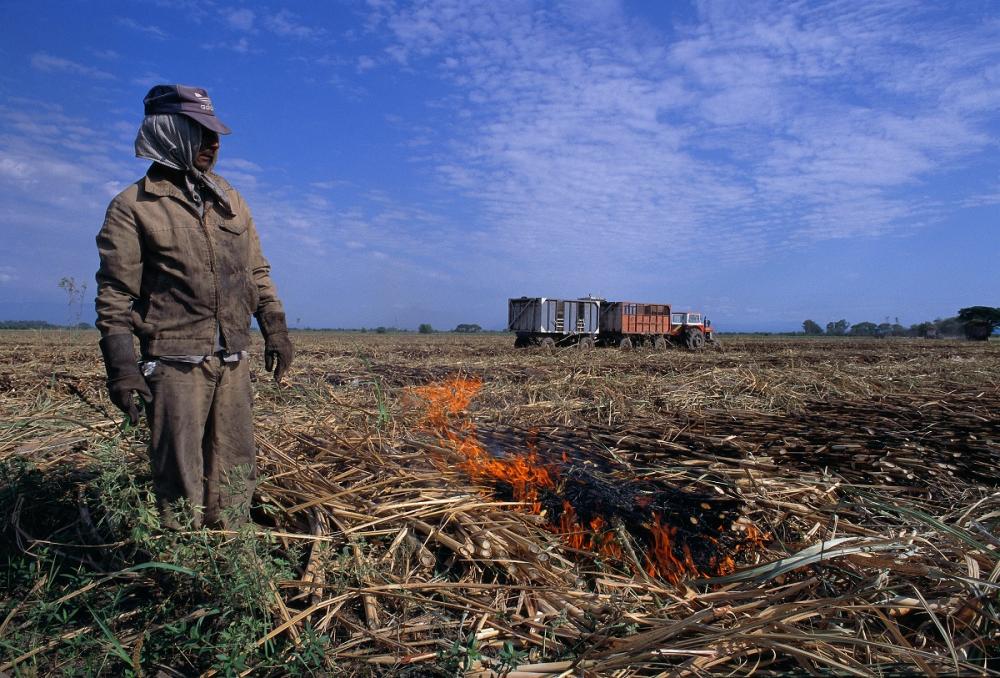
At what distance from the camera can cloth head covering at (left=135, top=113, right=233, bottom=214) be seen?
2.66 meters

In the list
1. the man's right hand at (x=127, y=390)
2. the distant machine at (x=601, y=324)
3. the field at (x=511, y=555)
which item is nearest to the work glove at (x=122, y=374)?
the man's right hand at (x=127, y=390)

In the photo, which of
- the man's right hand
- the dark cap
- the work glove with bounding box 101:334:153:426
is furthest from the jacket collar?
the man's right hand

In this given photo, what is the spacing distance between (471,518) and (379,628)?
789 mm

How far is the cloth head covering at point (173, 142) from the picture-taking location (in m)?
2.66

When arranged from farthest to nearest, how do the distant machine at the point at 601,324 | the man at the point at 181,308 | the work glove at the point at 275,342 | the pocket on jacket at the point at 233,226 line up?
the distant machine at the point at 601,324 → the work glove at the point at 275,342 → the pocket on jacket at the point at 233,226 → the man at the point at 181,308

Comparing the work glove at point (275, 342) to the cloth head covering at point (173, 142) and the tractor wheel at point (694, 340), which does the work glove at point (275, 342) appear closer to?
the cloth head covering at point (173, 142)

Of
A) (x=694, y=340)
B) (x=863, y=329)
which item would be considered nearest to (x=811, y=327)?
(x=863, y=329)

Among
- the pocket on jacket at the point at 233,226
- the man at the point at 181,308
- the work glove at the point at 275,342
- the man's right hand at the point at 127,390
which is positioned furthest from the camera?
the work glove at the point at 275,342

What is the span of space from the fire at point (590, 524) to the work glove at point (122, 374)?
5.89 feet

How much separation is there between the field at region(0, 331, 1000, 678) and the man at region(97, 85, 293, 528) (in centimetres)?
24

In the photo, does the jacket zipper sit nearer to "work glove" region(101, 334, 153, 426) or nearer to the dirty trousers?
the dirty trousers

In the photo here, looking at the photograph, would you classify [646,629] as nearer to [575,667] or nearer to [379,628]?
[575,667]

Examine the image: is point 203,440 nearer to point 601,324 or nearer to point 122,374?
point 122,374

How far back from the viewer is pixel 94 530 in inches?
109
